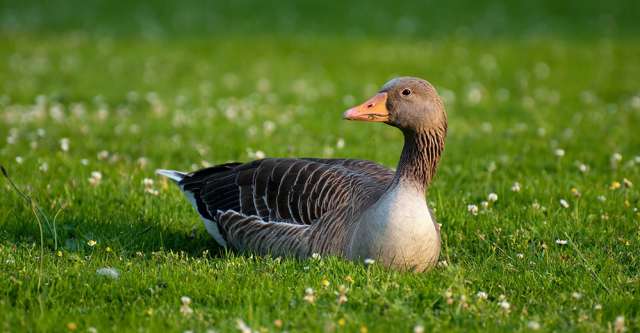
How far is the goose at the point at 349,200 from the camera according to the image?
5.58 meters

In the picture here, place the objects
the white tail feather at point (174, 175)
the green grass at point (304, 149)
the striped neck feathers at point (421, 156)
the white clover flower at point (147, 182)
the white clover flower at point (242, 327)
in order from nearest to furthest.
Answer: the white clover flower at point (242, 327) < the green grass at point (304, 149) < the striped neck feathers at point (421, 156) < the white tail feather at point (174, 175) < the white clover flower at point (147, 182)

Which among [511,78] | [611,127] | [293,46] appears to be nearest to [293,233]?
[611,127]

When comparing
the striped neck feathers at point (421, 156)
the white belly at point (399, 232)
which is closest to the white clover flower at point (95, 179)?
the white belly at point (399, 232)

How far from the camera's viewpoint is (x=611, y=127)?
11.2 meters

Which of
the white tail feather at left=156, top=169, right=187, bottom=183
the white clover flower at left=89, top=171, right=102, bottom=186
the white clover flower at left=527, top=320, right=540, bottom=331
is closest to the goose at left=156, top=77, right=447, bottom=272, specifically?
the white tail feather at left=156, top=169, right=187, bottom=183

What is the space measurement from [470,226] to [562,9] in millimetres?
17958

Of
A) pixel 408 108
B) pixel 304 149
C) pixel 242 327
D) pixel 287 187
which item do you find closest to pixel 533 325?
pixel 242 327

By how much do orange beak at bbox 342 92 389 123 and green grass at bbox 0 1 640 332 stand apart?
1.04 m

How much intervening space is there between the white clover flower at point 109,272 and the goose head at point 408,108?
1.93 m

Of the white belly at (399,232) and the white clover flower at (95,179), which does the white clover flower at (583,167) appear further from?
the white clover flower at (95,179)

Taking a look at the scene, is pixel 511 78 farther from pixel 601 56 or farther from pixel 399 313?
pixel 399 313

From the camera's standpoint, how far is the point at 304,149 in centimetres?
973

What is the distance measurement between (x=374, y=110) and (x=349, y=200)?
72 cm

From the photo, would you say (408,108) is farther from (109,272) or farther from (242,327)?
(109,272)
